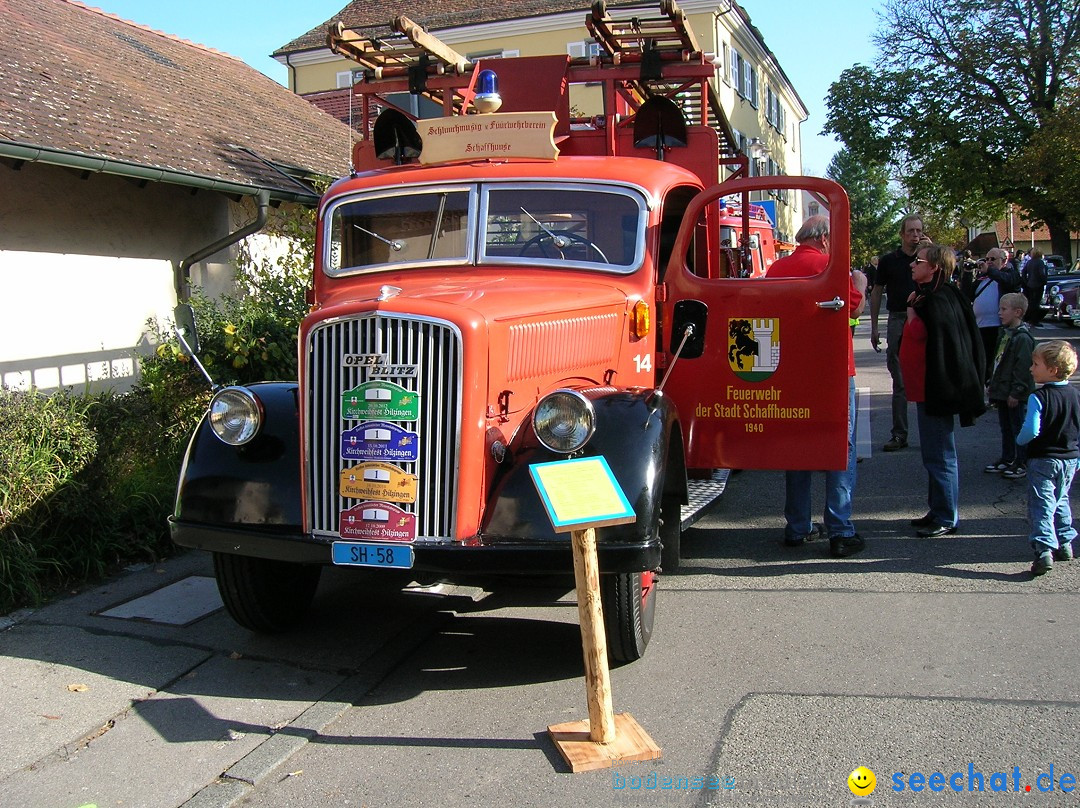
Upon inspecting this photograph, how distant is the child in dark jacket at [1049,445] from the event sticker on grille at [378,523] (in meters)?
3.51

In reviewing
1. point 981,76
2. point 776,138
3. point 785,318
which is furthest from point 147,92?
point 776,138

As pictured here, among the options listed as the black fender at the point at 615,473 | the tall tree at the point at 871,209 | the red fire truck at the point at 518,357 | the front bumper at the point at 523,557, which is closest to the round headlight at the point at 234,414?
the red fire truck at the point at 518,357

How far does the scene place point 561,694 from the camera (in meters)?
4.20

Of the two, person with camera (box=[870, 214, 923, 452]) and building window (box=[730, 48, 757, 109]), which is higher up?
building window (box=[730, 48, 757, 109])

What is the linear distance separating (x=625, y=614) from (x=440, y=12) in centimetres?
2964

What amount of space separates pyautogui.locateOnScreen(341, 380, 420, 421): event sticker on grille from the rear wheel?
3.08ft

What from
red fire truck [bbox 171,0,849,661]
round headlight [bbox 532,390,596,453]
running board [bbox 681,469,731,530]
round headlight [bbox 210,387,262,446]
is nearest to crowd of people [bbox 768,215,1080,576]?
running board [bbox 681,469,731,530]

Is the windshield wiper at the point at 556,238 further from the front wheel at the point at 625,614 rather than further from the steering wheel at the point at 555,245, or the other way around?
the front wheel at the point at 625,614

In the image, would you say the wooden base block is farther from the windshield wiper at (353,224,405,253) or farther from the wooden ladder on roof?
the wooden ladder on roof

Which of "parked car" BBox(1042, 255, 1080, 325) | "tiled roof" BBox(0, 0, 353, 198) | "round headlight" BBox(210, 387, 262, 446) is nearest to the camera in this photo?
"round headlight" BBox(210, 387, 262, 446)

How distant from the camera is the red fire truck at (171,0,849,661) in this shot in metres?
3.97

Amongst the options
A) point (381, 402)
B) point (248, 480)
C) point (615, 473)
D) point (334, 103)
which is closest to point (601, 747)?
point (615, 473)

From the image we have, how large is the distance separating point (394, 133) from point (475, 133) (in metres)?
0.93

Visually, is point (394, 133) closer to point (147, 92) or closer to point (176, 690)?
point (176, 690)
